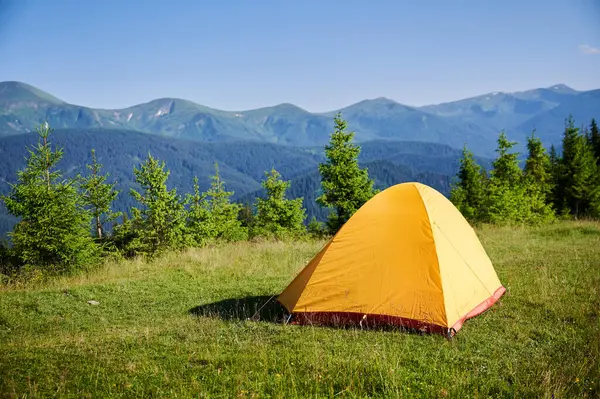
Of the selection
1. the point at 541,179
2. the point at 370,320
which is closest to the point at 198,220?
the point at 370,320

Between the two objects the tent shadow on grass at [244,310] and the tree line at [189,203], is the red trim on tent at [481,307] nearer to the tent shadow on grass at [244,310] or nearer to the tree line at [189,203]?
the tent shadow on grass at [244,310]

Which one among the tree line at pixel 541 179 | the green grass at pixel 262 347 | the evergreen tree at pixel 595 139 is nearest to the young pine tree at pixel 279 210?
the tree line at pixel 541 179

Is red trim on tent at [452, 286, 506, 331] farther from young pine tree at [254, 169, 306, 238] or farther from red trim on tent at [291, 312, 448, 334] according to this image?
young pine tree at [254, 169, 306, 238]

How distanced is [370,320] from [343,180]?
1812 cm

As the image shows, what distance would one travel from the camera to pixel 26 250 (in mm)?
15602

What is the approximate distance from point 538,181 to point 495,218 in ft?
66.0

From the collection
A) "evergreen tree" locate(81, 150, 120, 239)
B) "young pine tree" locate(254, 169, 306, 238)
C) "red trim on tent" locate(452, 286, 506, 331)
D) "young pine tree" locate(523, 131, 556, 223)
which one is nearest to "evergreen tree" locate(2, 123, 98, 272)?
"evergreen tree" locate(81, 150, 120, 239)

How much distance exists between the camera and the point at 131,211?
72.1ft

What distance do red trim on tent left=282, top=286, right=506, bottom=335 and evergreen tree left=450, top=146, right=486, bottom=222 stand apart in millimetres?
34717

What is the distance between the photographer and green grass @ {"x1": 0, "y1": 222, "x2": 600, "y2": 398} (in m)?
5.17

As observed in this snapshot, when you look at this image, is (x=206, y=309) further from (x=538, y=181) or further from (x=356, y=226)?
(x=538, y=181)

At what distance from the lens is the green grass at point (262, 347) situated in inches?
203

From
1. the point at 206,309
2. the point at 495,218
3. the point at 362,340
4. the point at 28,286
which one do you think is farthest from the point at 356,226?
the point at 495,218

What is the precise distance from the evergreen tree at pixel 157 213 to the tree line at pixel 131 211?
0.05 metres
